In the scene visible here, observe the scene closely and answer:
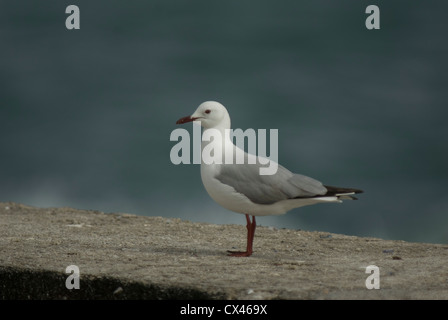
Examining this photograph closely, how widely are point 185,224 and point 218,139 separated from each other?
Answer: 3600 millimetres

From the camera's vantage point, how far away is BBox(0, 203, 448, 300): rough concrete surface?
5934 mm

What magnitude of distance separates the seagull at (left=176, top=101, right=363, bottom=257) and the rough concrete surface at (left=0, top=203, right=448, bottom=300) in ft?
2.09

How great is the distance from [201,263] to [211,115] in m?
1.65

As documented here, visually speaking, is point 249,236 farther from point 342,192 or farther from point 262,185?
point 342,192

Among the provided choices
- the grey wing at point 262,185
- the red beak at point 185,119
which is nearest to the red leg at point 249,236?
the grey wing at point 262,185

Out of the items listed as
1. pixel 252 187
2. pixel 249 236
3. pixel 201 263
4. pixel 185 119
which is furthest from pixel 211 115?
pixel 201 263

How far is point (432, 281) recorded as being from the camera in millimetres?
6422

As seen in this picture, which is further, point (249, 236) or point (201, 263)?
point (249, 236)

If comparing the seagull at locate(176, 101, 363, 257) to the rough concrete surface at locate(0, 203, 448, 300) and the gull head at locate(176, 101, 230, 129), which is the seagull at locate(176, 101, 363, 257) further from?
the rough concrete surface at locate(0, 203, 448, 300)

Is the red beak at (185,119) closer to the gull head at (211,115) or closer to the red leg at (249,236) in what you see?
the gull head at (211,115)

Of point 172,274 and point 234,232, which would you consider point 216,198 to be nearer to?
point 172,274

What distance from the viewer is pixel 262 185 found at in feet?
23.8

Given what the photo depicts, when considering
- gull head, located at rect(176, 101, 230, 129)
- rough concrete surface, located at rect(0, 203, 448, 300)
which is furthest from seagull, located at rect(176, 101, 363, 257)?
rough concrete surface, located at rect(0, 203, 448, 300)
